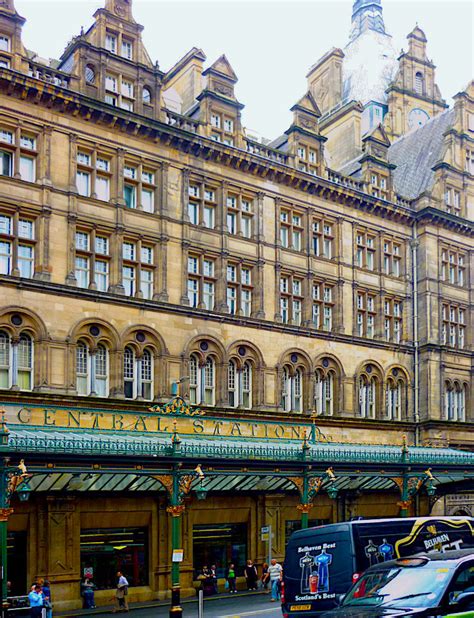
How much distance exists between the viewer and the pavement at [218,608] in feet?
87.5

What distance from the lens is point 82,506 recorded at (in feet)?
101

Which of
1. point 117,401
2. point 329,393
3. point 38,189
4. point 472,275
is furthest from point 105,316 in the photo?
point 472,275

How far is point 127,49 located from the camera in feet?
117

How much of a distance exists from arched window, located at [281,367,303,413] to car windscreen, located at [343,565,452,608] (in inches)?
934

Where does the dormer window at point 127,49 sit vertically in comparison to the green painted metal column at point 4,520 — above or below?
above

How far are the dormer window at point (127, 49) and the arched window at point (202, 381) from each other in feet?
41.4

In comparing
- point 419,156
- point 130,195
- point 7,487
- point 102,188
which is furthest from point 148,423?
point 419,156

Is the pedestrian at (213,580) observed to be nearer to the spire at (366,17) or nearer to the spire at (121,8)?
the spire at (121,8)

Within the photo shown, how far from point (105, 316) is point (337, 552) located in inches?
617

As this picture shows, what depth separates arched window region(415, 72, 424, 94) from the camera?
6756cm

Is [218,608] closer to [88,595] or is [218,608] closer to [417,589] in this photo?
[88,595]

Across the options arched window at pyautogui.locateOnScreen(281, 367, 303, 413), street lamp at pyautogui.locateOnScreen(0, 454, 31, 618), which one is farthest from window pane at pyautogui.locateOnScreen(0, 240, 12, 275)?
arched window at pyautogui.locateOnScreen(281, 367, 303, 413)

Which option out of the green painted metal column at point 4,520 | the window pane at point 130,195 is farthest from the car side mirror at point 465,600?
the window pane at point 130,195

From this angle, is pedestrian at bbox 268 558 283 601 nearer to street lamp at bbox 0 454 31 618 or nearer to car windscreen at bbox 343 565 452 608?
street lamp at bbox 0 454 31 618
